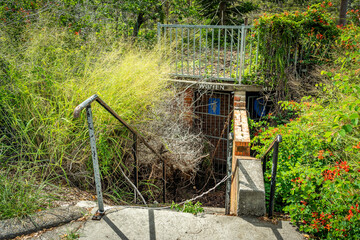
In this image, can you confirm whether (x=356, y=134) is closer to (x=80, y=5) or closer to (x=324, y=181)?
(x=324, y=181)

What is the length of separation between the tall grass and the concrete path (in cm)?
93

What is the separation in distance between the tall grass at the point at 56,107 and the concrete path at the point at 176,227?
933mm

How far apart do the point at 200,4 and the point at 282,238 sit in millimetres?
8774

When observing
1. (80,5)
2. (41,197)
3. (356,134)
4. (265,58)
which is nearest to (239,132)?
(356,134)

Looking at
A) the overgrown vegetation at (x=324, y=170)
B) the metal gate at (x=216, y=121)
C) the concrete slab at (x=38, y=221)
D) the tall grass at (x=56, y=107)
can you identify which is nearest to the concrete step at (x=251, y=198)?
the overgrown vegetation at (x=324, y=170)

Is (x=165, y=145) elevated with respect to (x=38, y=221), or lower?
lower

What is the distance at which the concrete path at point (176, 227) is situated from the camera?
2555 mm

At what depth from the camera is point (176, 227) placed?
268 cm

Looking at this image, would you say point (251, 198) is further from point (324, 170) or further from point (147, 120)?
point (147, 120)

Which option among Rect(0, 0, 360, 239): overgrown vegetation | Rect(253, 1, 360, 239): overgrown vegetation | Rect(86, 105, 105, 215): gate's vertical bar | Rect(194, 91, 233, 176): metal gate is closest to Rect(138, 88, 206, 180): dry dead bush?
Rect(0, 0, 360, 239): overgrown vegetation

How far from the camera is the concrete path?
2555 millimetres

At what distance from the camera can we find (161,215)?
9.29 feet

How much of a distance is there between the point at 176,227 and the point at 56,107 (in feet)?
8.22

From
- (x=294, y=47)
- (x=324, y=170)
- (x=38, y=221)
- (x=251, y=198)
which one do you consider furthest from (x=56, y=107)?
(x=294, y=47)
